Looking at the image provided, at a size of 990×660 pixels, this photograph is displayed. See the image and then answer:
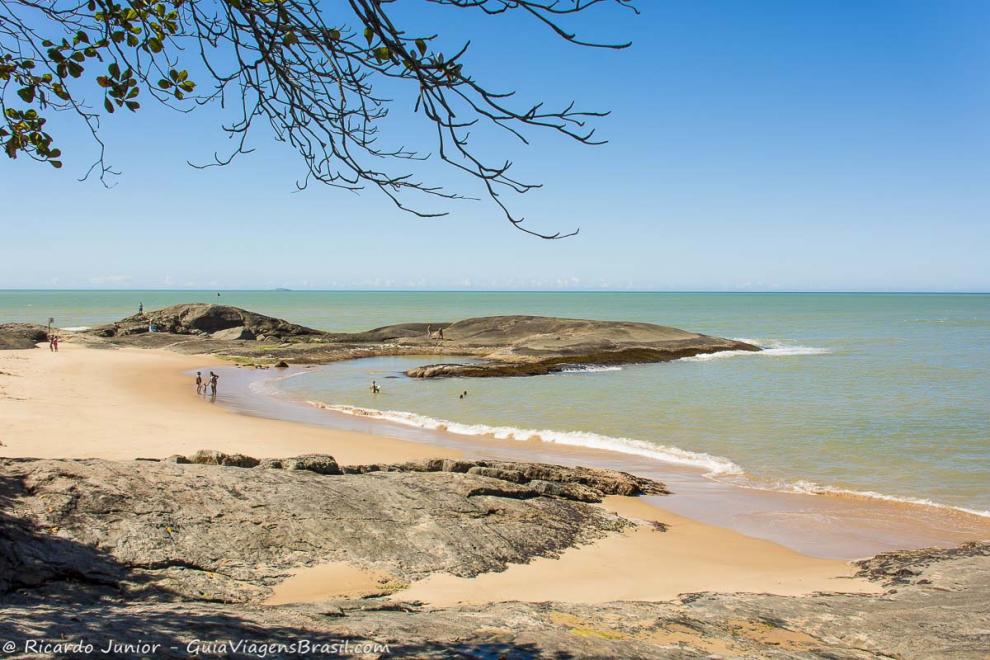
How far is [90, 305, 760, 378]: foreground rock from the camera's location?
38344 mm

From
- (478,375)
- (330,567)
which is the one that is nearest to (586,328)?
(478,375)

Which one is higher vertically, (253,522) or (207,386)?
(253,522)

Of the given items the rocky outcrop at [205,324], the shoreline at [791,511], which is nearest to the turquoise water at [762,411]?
the shoreline at [791,511]

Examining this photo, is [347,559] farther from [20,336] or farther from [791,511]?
[20,336]

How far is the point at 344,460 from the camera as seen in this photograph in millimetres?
15469

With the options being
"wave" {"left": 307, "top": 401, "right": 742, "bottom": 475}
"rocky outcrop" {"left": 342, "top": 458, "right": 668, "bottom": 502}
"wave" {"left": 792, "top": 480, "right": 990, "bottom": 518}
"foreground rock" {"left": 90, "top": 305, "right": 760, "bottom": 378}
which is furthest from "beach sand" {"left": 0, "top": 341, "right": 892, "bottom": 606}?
"foreground rock" {"left": 90, "top": 305, "right": 760, "bottom": 378}

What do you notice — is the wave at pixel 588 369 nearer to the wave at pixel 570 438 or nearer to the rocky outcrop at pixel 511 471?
the wave at pixel 570 438

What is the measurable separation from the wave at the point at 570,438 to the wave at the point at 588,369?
1295 cm

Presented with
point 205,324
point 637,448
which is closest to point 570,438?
point 637,448

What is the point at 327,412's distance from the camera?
24016 mm

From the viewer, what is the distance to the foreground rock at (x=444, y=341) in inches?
1510

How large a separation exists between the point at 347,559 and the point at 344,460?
8.30 metres

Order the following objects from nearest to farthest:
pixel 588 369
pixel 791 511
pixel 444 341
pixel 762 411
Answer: pixel 791 511 → pixel 762 411 → pixel 588 369 → pixel 444 341

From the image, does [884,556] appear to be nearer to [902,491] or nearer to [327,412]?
[902,491]
